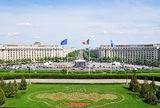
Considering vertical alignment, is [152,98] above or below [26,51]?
below

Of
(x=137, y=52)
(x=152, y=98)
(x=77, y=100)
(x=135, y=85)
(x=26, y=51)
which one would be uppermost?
(x=26, y=51)

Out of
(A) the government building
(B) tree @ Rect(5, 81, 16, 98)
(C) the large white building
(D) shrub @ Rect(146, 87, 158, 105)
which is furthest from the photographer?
(A) the government building

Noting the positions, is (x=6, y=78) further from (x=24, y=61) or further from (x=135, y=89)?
(x=24, y=61)

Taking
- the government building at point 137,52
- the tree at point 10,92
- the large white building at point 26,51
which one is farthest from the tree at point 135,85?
the large white building at point 26,51

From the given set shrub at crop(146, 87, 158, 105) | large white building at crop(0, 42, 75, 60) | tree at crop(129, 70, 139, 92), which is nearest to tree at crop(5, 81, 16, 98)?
shrub at crop(146, 87, 158, 105)


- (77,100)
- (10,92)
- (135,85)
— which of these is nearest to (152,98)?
(135,85)

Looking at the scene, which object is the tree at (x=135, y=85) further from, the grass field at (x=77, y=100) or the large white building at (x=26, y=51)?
the large white building at (x=26, y=51)

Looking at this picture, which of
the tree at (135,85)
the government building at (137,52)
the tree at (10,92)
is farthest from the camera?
the government building at (137,52)

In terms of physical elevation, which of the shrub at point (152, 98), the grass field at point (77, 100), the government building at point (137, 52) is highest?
the government building at point (137, 52)

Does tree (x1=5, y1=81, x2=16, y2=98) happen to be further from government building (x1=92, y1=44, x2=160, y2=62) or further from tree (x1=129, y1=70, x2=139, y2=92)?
government building (x1=92, y1=44, x2=160, y2=62)

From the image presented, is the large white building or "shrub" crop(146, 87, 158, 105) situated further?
the large white building

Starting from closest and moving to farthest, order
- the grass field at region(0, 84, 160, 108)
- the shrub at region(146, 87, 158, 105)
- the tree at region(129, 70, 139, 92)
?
1. the grass field at region(0, 84, 160, 108)
2. the shrub at region(146, 87, 158, 105)
3. the tree at region(129, 70, 139, 92)

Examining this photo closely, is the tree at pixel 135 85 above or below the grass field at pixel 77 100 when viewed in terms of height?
above

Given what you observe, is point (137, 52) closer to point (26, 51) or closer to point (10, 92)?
point (26, 51)
